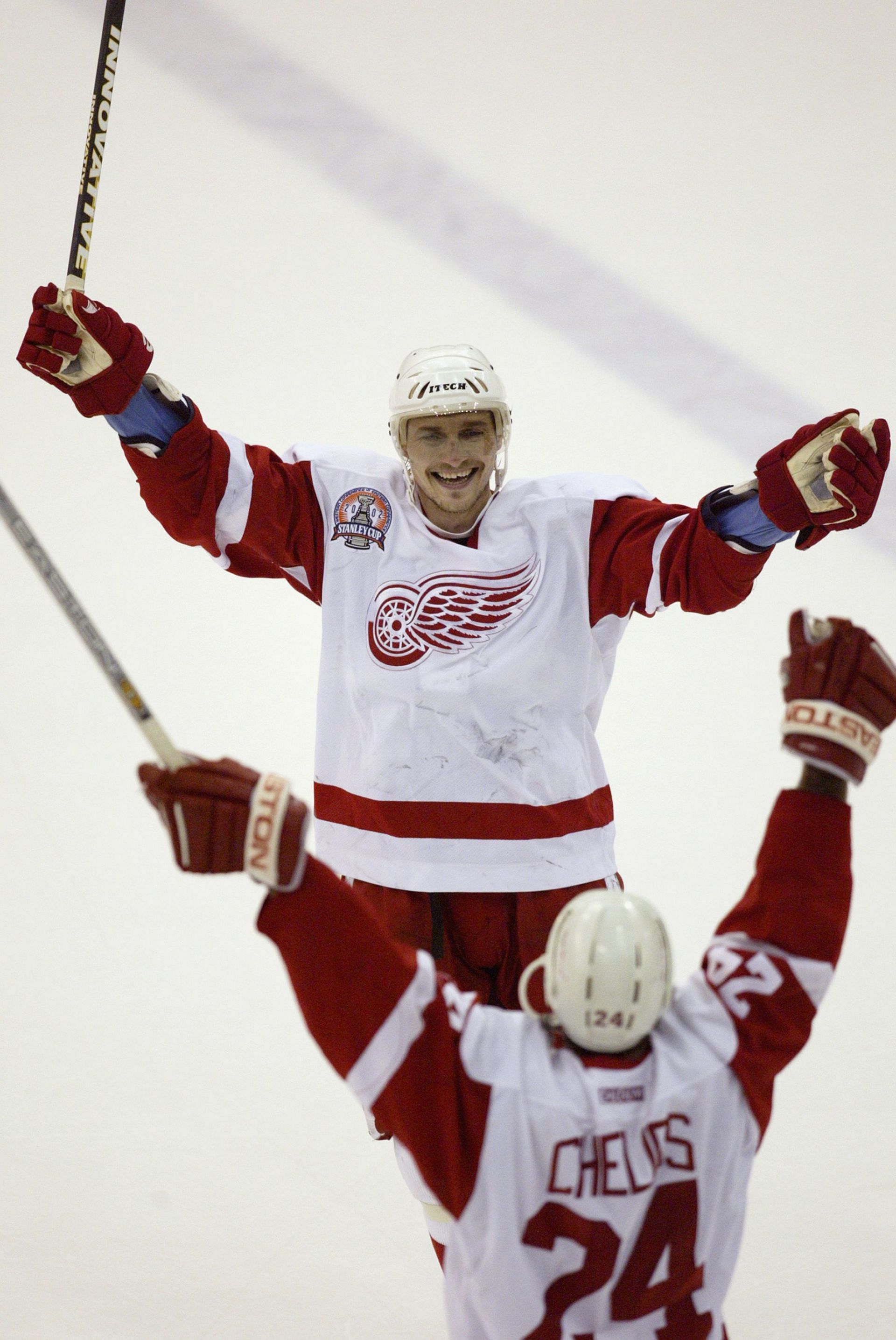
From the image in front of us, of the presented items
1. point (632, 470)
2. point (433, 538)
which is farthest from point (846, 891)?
point (632, 470)

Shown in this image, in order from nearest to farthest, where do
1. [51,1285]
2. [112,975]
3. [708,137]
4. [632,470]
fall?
[51,1285] → [112,975] → [632,470] → [708,137]

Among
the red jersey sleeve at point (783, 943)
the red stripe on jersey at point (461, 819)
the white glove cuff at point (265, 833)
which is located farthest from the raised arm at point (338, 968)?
the red stripe on jersey at point (461, 819)

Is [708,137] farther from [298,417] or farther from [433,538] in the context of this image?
[433,538]

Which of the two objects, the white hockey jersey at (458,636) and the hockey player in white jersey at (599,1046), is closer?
the hockey player in white jersey at (599,1046)

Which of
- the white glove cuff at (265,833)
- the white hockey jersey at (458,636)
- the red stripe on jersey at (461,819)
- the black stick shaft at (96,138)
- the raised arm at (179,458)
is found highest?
the black stick shaft at (96,138)

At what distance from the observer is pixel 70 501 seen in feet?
13.9

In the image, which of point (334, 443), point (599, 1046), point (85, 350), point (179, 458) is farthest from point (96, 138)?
point (334, 443)

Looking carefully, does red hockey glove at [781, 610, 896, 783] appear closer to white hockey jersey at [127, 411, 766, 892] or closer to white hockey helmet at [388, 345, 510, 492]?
white hockey jersey at [127, 411, 766, 892]

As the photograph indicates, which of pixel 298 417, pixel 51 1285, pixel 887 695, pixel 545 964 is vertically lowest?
pixel 51 1285

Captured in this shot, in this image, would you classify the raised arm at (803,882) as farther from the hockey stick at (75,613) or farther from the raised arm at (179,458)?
the raised arm at (179,458)

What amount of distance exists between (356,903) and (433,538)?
0.86 meters

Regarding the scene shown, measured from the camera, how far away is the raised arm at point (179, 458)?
189 centimetres

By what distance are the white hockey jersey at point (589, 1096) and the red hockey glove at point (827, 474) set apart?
0.55m

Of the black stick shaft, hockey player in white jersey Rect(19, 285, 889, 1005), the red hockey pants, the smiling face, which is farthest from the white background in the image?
the black stick shaft
